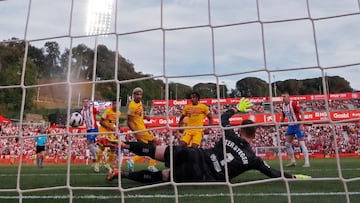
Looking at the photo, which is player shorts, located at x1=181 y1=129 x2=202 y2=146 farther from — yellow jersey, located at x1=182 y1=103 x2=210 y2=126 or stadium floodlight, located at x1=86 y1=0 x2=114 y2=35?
stadium floodlight, located at x1=86 y1=0 x2=114 y2=35

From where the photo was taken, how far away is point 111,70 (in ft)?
13.2

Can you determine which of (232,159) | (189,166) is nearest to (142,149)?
(189,166)

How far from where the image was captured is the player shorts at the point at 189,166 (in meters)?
3.73

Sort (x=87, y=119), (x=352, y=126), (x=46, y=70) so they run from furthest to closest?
(x=352, y=126) → (x=87, y=119) → (x=46, y=70)

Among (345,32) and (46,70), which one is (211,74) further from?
(46,70)

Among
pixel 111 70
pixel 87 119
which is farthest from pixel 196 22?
pixel 87 119

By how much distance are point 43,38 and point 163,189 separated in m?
1.89

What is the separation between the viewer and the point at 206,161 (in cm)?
391

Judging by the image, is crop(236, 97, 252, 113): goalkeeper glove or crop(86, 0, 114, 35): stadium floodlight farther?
crop(236, 97, 252, 113): goalkeeper glove

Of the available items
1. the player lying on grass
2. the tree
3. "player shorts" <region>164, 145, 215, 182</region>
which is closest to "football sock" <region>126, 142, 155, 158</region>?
the player lying on grass

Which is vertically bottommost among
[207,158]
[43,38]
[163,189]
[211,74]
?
[163,189]

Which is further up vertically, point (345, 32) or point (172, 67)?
point (345, 32)

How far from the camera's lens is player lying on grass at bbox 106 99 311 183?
3.75 m

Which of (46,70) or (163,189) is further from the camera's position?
(46,70)
